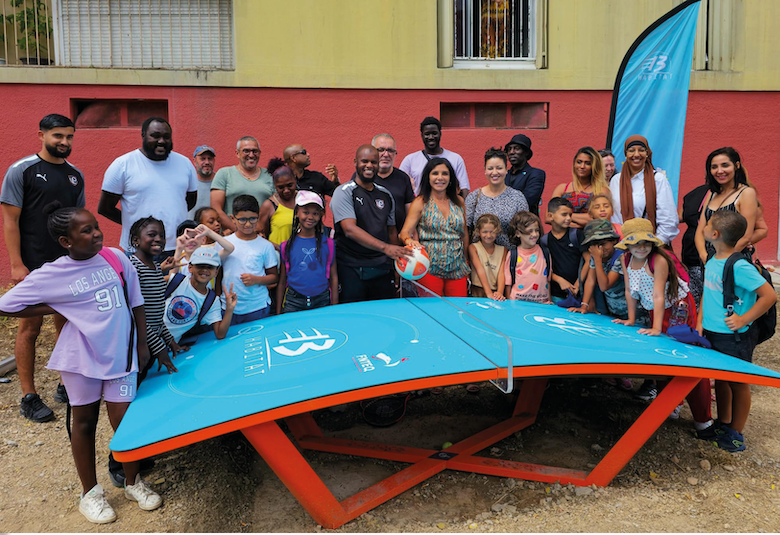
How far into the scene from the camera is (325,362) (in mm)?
3143

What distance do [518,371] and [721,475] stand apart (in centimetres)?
168

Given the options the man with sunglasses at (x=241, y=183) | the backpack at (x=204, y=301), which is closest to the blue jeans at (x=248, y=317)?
the backpack at (x=204, y=301)

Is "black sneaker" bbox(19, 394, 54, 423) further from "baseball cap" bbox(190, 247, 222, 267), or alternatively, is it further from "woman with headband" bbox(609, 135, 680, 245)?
"woman with headband" bbox(609, 135, 680, 245)

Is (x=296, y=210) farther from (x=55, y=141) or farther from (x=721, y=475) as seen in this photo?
(x=721, y=475)

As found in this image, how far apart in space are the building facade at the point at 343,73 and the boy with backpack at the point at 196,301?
4868 millimetres

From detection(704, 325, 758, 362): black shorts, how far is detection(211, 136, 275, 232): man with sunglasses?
3667mm

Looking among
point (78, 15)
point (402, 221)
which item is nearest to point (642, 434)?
point (402, 221)

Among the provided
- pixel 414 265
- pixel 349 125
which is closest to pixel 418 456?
pixel 414 265

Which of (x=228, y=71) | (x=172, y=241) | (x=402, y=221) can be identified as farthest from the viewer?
(x=228, y=71)

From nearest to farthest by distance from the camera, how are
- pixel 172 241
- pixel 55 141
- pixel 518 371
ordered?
pixel 518 371, pixel 55 141, pixel 172 241

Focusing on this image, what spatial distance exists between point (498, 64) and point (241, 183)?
531 centimetres

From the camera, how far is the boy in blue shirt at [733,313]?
3592 millimetres

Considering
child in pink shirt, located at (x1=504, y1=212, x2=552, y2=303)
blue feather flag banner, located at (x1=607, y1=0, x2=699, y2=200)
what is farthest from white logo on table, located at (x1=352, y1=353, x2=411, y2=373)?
blue feather flag banner, located at (x1=607, y1=0, x2=699, y2=200)

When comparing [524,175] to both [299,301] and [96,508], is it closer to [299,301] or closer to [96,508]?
[299,301]
